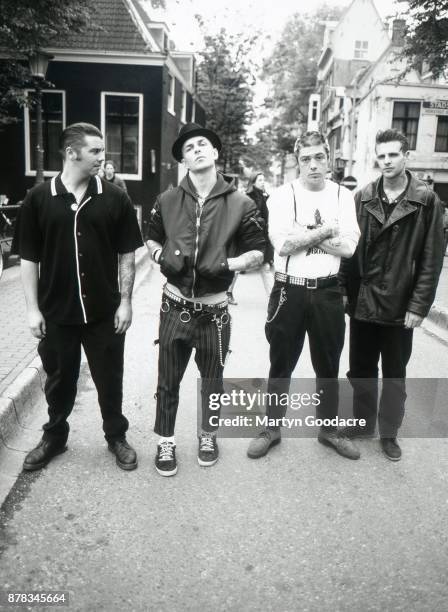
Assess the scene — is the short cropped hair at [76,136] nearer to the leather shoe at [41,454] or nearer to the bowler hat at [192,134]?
the bowler hat at [192,134]

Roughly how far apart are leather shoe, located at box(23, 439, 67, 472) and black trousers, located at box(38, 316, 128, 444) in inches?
1.7

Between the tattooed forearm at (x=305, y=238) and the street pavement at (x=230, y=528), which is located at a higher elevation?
the tattooed forearm at (x=305, y=238)

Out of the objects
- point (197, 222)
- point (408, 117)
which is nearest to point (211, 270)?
point (197, 222)

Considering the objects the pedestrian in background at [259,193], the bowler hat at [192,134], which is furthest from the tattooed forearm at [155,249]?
the pedestrian in background at [259,193]

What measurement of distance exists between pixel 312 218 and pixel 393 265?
0.63 meters

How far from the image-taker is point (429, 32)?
445 inches

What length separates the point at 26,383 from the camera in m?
4.53

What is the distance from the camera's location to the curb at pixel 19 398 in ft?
12.9

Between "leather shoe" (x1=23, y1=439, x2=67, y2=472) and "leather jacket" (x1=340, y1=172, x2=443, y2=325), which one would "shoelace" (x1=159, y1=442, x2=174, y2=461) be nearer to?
"leather shoe" (x1=23, y1=439, x2=67, y2=472)

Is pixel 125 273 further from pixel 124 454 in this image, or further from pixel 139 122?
pixel 139 122

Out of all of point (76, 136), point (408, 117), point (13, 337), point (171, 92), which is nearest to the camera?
point (76, 136)

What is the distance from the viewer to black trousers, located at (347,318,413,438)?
12.7 ft

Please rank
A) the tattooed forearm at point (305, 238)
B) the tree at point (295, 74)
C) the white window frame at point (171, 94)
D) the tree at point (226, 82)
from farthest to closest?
the tree at point (295, 74) < the tree at point (226, 82) < the white window frame at point (171, 94) < the tattooed forearm at point (305, 238)

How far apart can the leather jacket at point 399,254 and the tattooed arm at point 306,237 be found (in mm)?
411
